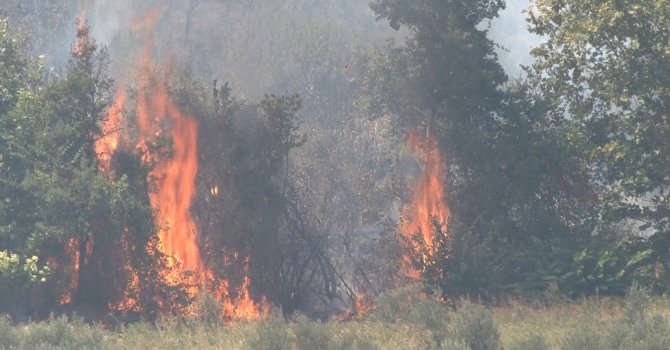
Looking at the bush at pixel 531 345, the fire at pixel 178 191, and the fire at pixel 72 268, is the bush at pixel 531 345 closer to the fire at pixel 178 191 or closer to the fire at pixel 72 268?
the fire at pixel 178 191

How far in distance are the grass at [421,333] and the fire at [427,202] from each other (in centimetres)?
1025

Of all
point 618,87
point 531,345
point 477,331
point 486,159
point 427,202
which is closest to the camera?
point 531,345

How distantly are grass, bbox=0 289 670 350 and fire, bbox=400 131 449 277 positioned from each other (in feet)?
33.6

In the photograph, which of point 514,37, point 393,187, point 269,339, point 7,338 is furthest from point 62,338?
point 514,37

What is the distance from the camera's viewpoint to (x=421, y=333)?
1773cm

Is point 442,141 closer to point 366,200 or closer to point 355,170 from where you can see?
point 366,200

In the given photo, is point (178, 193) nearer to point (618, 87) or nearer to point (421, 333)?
point (618, 87)

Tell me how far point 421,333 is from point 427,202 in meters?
16.8

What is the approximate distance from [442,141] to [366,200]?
14279mm

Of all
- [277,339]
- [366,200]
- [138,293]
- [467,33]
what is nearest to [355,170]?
[366,200]

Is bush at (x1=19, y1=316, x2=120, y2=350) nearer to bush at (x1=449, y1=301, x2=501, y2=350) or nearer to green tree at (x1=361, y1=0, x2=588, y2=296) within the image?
bush at (x1=449, y1=301, x2=501, y2=350)

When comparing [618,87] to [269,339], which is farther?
[618,87]

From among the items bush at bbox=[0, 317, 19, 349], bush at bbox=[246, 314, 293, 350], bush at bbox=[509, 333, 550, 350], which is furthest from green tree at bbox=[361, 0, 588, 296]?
bush at bbox=[0, 317, 19, 349]

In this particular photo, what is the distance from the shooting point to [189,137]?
3397 centimetres
